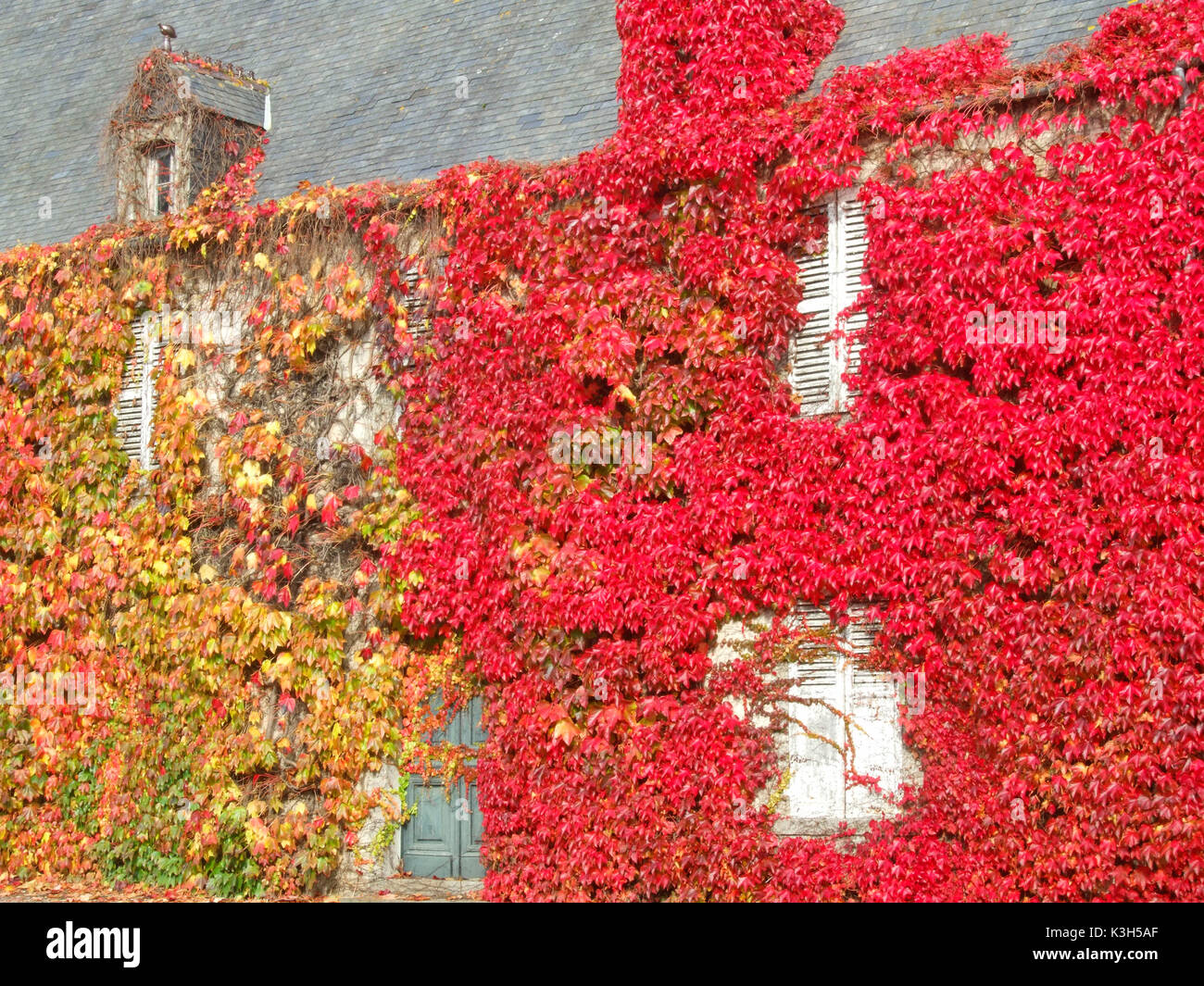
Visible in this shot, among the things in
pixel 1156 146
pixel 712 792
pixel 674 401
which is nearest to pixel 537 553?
pixel 674 401

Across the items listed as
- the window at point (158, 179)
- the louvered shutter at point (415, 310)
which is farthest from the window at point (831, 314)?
the window at point (158, 179)

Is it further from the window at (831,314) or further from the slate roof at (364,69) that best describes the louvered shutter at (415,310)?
the window at (831,314)

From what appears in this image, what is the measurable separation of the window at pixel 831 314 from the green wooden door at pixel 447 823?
351cm

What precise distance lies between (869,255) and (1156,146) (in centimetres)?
191

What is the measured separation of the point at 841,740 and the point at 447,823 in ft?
10.7

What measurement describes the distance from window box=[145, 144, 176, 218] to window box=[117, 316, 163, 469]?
1278mm

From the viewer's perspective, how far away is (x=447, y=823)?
10703 millimetres

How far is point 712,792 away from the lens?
9367mm

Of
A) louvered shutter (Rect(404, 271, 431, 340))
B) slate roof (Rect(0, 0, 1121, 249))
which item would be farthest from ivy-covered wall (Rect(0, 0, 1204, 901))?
slate roof (Rect(0, 0, 1121, 249))

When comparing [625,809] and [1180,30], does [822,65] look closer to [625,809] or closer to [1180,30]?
[1180,30]

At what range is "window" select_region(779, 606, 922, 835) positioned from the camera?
9.16m

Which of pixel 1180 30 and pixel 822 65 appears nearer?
pixel 1180 30

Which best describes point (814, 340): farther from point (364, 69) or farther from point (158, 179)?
point (158, 179)

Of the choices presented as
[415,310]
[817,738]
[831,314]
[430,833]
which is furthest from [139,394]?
[817,738]
